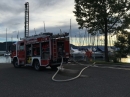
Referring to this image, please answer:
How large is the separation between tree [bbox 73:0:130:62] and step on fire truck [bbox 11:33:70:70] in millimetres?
7074

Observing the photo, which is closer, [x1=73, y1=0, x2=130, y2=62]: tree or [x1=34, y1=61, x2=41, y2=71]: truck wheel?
[x1=34, y1=61, x2=41, y2=71]: truck wheel

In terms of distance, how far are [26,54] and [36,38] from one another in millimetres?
2249

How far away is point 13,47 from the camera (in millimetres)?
20734

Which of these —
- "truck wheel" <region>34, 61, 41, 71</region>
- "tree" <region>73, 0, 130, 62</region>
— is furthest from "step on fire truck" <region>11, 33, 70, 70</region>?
"tree" <region>73, 0, 130, 62</region>

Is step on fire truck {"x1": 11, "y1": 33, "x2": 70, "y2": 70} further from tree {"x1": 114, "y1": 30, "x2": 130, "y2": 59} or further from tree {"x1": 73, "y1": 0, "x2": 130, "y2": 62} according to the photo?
tree {"x1": 114, "y1": 30, "x2": 130, "y2": 59}

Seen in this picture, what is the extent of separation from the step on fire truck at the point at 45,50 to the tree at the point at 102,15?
7.07 m

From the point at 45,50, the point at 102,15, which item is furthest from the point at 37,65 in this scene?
the point at 102,15

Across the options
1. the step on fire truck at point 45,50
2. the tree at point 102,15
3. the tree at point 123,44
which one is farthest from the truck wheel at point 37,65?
the tree at point 123,44

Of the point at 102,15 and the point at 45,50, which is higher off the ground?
the point at 102,15

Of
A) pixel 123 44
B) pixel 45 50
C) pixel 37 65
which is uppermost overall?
pixel 123 44

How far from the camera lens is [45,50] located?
16344 mm

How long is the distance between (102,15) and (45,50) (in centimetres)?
874

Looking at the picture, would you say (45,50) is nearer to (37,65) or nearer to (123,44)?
(37,65)

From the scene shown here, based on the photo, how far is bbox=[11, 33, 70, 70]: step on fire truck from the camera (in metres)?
16.0
